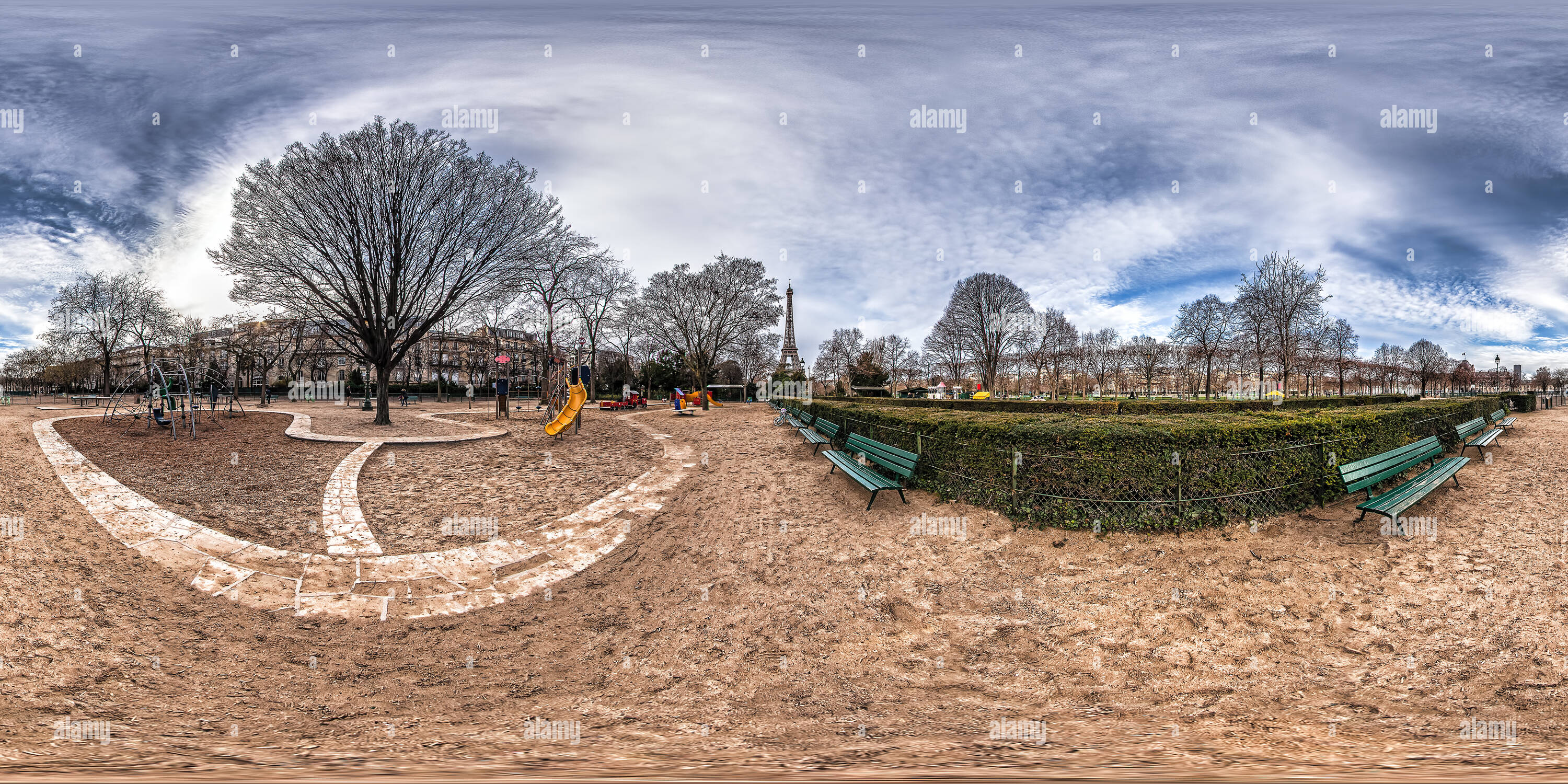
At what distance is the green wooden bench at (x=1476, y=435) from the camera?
10.4 metres

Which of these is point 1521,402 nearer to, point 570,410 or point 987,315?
point 987,315

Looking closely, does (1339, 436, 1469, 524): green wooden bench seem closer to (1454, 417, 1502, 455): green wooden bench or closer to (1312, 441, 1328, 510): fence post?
(1312, 441, 1328, 510): fence post

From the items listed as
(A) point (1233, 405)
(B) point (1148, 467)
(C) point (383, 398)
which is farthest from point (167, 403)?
(A) point (1233, 405)

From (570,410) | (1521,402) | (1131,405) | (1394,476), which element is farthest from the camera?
(1521,402)

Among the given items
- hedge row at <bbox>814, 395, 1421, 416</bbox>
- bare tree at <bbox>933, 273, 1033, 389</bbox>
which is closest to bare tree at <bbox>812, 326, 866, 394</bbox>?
bare tree at <bbox>933, 273, 1033, 389</bbox>

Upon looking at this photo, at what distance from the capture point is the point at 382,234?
18.7 metres

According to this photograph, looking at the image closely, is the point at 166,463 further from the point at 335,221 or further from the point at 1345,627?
the point at 1345,627

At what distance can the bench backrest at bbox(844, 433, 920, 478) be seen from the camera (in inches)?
→ 302

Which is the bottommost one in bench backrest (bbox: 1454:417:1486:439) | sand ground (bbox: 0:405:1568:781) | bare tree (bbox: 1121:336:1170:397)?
sand ground (bbox: 0:405:1568:781)

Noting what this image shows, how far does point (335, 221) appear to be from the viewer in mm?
18156

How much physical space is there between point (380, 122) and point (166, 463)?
524 inches

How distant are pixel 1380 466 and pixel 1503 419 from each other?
55.6ft

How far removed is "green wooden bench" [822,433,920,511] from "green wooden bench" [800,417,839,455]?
118 centimetres

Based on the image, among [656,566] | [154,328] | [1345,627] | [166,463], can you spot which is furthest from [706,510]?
[154,328]
